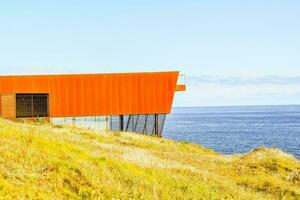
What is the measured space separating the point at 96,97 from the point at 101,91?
0.84 meters

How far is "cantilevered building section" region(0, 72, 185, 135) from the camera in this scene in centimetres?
4753

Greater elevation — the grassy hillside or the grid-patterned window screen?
the grid-patterned window screen

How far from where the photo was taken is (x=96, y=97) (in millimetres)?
49750

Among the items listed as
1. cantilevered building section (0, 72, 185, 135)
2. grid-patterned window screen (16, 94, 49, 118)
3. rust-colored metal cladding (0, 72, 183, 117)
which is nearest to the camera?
cantilevered building section (0, 72, 185, 135)

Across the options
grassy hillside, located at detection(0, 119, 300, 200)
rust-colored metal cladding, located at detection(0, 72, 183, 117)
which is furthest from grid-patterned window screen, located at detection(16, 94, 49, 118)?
grassy hillside, located at detection(0, 119, 300, 200)

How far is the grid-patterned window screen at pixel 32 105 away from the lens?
4892cm

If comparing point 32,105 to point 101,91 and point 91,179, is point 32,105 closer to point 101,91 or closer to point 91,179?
point 101,91

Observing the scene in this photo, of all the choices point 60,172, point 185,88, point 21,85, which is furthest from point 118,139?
point 60,172

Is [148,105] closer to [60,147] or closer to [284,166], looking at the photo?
→ [284,166]

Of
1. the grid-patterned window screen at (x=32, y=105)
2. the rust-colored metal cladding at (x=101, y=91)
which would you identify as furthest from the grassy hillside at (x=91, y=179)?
the grid-patterned window screen at (x=32, y=105)

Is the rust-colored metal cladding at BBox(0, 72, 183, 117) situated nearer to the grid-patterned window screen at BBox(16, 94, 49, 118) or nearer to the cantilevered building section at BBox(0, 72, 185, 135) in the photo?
the cantilevered building section at BBox(0, 72, 185, 135)

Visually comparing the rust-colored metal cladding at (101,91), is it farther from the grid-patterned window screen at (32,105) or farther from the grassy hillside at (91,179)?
the grassy hillside at (91,179)

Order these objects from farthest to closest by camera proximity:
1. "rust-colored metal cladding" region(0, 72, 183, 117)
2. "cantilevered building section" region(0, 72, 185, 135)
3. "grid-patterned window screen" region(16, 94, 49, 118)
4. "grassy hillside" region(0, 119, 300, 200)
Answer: "grid-patterned window screen" region(16, 94, 49, 118) < "rust-colored metal cladding" region(0, 72, 183, 117) < "cantilevered building section" region(0, 72, 185, 135) < "grassy hillside" region(0, 119, 300, 200)

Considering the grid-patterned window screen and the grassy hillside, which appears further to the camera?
the grid-patterned window screen
